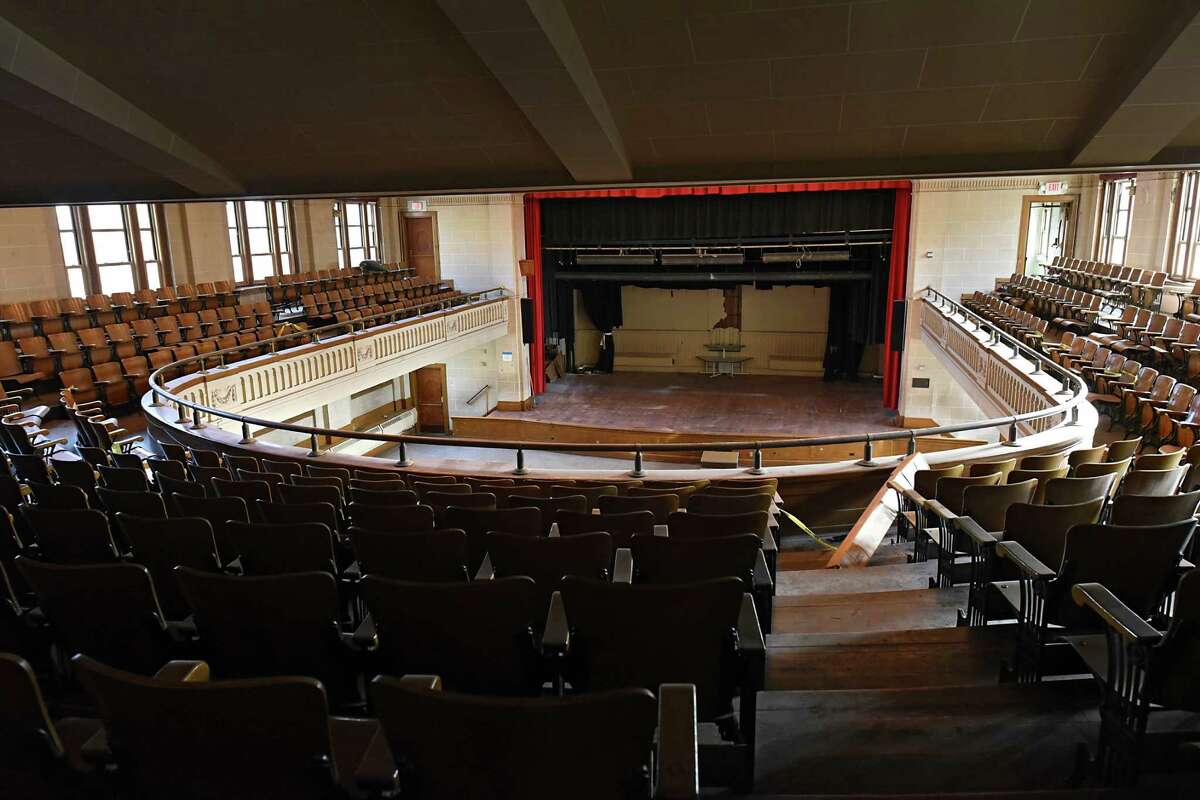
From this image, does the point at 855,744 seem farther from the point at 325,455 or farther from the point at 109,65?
the point at 109,65

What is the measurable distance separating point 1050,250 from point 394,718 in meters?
23.4

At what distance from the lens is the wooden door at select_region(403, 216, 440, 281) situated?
76.1 ft

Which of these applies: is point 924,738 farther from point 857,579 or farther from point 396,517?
point 396,517

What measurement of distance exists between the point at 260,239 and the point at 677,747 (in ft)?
63.0

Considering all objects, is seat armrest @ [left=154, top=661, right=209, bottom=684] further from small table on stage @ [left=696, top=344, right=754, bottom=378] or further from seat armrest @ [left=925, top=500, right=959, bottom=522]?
small table on stage @ [left=696, top=344, right=754, bottom=378]

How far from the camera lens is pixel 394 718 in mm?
1642

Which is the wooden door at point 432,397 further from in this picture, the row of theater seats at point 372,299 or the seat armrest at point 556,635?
the seat armrest at point 556,635

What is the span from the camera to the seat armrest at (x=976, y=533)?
344 centimetres

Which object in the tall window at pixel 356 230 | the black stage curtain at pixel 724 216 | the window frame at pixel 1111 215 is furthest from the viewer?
the tall window at pixel 356 230

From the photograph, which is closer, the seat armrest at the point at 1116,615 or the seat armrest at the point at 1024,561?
the seat armrest at the point at 1116,615

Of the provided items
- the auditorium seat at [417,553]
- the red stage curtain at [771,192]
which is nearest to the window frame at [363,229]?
the red stage curtain at [771,192]

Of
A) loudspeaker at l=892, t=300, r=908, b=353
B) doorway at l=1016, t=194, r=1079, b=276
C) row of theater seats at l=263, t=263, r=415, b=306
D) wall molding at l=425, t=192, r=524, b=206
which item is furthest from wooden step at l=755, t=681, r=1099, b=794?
wall molding at l=425, t=192, r=524, b=206

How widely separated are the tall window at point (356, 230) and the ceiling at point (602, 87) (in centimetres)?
1334

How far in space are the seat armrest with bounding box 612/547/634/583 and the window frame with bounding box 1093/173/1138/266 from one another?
17757 millimetres
